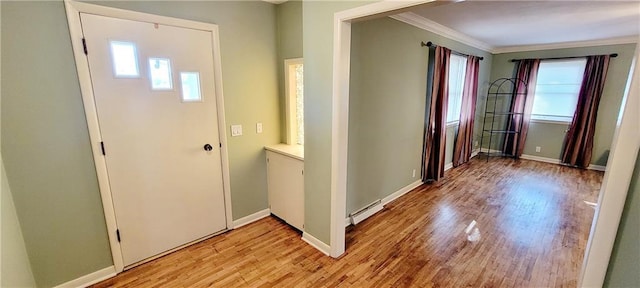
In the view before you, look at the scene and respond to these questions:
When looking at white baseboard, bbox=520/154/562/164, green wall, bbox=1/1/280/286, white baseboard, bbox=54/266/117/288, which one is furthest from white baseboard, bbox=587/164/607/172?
white baseboard, bbox=54/266/117/288

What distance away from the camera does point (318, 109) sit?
7.48 ft

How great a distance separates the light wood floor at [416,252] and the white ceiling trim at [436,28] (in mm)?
2330

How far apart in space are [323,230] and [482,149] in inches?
218

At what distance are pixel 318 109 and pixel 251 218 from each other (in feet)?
5.21

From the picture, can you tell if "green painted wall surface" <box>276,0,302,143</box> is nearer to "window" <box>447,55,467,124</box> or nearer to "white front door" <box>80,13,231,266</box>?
"white front door" <box>80,13,231,266</box>

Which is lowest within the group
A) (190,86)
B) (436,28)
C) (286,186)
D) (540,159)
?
(540,159)

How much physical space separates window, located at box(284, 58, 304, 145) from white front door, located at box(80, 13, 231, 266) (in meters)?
0.81

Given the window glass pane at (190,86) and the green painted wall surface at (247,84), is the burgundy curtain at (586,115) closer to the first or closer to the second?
the green painted wall surface at (247,84)

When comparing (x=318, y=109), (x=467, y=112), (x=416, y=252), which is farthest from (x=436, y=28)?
(x=416, y=252)

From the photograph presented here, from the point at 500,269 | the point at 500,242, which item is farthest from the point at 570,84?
the point at 500,269

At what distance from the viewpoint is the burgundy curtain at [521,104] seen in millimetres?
5398

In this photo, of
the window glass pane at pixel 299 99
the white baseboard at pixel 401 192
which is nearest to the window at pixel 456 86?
the white baseboard at pixel 401 192

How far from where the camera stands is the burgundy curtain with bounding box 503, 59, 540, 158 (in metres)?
5.40

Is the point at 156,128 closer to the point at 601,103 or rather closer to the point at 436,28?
the point at 436,28
